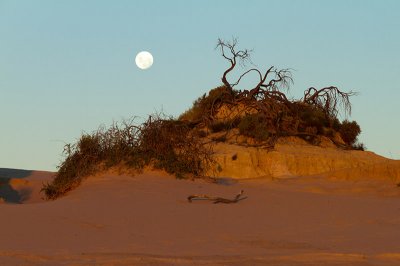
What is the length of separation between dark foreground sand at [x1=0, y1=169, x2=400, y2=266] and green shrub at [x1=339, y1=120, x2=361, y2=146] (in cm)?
920

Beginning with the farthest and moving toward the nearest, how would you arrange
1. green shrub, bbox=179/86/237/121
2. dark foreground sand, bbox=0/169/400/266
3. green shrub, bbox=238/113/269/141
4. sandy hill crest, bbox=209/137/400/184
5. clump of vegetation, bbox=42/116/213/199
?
green shrub, bbox=179/86/237/121 < green shrub, bbox=238/113/269/141 < sandy hill crest, bbox=209/137/400/184 < clump of vegetation, bbox=42/116/213/199 < dark foreground sand, bbox=0/169/400/266

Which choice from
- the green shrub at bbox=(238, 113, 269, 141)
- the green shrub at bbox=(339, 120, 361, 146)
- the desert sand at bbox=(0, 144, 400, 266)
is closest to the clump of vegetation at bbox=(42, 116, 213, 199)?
the desert sand at bbox=(0, 144, 400, 266)

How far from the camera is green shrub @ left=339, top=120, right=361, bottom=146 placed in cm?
2678

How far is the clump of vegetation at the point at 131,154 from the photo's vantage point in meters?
17.4

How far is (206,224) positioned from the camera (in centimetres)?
1215

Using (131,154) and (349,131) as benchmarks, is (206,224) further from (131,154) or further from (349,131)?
(349,131)

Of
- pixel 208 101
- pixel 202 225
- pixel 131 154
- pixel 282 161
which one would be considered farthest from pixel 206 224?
pixel 208 101

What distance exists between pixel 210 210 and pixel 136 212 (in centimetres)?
151

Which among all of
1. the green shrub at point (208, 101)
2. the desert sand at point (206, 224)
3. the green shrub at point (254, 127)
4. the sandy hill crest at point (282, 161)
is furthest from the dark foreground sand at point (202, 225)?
the green shrub at point (208, 101)

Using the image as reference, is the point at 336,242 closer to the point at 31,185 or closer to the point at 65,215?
the point at 65,215

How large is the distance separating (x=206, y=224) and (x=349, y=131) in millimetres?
15866

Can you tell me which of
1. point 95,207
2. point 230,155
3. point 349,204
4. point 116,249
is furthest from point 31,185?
point 116,249

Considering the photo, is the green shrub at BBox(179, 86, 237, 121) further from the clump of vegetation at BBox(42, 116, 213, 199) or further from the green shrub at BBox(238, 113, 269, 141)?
the clump of vegetation at BBox(42, 116, 213, 199)

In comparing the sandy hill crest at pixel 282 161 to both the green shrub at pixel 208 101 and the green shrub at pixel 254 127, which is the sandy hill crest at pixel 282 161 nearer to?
the green shrub at pixel 254 127
